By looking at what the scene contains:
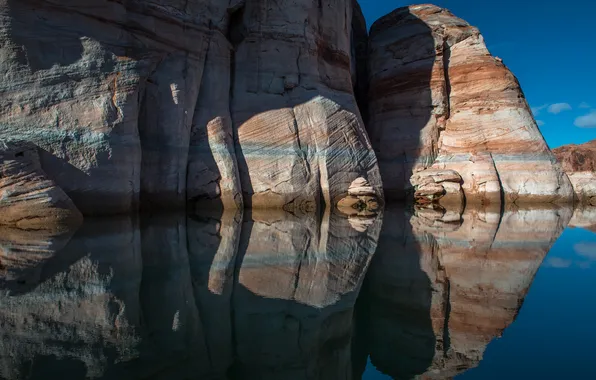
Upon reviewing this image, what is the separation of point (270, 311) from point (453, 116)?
47.8ft

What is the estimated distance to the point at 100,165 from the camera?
7770 millimetres

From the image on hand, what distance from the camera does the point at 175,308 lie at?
106 inches

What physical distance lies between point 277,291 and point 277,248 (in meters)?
1.82

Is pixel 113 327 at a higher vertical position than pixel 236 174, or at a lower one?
lower

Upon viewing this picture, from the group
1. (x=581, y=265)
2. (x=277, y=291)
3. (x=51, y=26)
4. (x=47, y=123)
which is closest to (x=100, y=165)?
(x=47, y=123)

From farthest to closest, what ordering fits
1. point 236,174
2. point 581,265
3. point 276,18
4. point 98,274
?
point 276,18 < point 236,174 < point 581,265 < point 98,274

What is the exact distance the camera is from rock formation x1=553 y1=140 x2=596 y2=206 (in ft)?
53.1

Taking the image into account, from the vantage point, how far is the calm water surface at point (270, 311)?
2029 millimetres

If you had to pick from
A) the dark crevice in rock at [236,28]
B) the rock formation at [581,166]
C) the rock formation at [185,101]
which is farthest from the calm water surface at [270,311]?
the rock formation at [581,166]

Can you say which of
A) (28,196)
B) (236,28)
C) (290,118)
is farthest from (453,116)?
(28,196)

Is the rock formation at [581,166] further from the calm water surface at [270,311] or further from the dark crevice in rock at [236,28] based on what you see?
the calm water surface at [270,311]

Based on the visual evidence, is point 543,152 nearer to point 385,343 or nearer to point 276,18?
point 276,18

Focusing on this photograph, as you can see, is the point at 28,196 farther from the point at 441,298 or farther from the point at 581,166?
the point at 581,166

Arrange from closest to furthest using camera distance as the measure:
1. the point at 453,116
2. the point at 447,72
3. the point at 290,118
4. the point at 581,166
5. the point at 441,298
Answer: the point at 441,298 < the point at 290,118 < the point at 453,116 < the point at 447,72 < the point at 581,166
